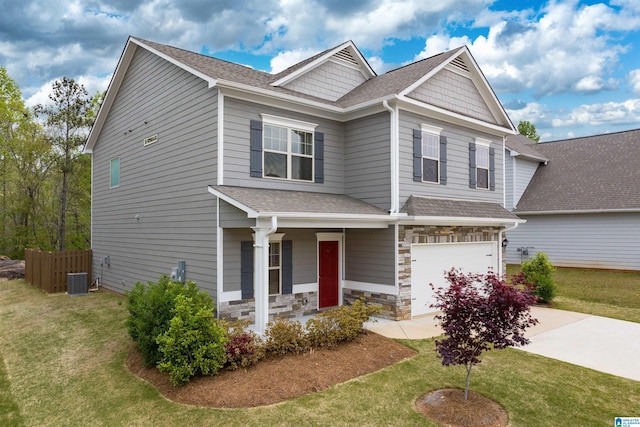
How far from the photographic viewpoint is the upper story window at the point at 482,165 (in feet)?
44.4

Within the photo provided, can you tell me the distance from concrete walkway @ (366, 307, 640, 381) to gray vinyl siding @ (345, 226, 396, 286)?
124cm

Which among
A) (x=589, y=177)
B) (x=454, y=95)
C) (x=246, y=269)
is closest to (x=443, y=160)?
(x=454, y=95)

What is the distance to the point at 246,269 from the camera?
32.2 ft

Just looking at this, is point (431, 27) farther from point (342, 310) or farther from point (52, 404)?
point (52, 404)

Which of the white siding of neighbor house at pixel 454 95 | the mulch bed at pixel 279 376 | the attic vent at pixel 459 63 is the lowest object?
the mulch bed at pixel 279 376

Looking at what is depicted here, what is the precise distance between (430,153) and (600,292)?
888cm

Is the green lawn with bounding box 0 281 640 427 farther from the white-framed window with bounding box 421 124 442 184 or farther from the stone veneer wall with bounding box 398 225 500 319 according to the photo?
the white-framed window with bounding box 421 124 442 184

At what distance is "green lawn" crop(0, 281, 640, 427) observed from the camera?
18.0ft

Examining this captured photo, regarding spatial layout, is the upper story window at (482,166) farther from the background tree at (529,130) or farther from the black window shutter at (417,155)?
the background tree at (529,130)

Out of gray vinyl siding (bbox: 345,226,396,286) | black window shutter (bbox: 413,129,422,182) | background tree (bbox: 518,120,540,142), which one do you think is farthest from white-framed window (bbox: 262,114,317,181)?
background tree (bbox: 518,120,540,142)

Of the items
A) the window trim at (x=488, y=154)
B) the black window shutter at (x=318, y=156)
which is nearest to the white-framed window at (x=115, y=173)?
the black window shutter at (x=318, y=156)

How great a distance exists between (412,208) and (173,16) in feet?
40.8

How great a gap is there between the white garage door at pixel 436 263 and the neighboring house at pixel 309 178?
0.16 feet

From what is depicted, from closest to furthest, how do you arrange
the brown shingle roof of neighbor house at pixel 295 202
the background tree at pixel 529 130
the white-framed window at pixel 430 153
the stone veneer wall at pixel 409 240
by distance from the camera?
the brown shingle roof of neighbor house at pixel 295 202 → the stone veneer wall at pixel 409 240 → the white-framed window at pixel 430 153 → the background tree at pixel 529 130
